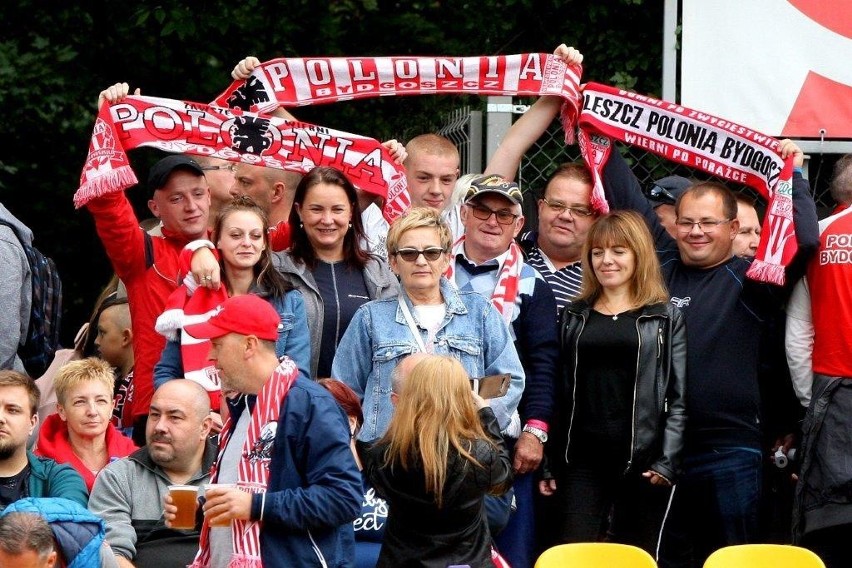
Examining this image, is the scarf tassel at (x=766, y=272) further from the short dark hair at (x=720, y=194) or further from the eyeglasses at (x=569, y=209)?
the eyeglasses at (x=569, y=209)

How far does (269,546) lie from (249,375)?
586 millimetres

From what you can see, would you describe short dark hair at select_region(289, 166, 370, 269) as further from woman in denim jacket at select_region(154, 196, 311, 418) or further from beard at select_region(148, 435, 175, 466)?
beard at select_region(148, 435, 175, 466)

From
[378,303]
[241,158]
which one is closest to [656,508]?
[378,303]

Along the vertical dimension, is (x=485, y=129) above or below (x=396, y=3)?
below

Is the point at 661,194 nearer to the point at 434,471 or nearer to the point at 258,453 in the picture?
the point at 434,471

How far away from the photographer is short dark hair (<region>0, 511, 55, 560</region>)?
5.19 m

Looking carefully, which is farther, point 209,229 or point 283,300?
point 209,229

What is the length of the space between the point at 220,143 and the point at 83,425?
148 centimetres

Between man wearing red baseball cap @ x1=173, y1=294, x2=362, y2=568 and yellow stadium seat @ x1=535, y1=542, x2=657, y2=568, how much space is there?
91cm

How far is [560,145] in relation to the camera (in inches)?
327

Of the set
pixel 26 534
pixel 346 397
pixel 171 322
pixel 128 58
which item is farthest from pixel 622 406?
pixel 128 58

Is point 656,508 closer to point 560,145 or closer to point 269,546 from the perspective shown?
point 269,546

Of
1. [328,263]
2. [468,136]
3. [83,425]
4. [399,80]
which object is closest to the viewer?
[83,425]

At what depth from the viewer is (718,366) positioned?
629cm
